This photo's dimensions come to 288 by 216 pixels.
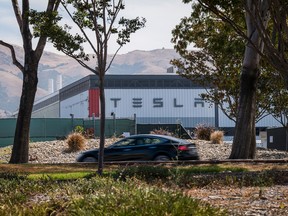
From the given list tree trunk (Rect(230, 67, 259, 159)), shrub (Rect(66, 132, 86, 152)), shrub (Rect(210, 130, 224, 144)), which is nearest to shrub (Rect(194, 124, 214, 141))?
shrub (Rect(210, 130, 224, 144))

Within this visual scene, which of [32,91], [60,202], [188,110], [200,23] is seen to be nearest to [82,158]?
[32,91]

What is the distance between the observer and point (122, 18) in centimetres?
1762

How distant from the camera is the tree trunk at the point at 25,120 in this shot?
24656mm

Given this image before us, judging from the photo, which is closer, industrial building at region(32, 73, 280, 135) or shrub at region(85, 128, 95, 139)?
shrub at region(85, 128, 95, 139)

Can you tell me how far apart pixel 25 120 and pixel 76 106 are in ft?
264

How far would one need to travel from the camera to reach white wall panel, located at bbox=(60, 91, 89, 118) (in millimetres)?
97812

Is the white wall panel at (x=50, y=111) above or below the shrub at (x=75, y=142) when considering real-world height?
above

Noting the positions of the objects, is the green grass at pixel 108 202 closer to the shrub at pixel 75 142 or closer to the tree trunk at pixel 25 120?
the tree trunk at pixel 25 120

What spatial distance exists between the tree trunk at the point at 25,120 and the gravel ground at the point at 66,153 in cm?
620

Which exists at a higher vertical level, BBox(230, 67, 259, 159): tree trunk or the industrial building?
the industrial building

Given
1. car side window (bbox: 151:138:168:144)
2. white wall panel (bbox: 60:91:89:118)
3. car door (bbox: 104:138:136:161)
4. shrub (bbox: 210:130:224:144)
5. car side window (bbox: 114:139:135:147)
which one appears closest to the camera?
car side window (bbox: 151:138:168:144)

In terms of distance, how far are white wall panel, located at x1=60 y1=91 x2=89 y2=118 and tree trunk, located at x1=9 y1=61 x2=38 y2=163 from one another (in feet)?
230

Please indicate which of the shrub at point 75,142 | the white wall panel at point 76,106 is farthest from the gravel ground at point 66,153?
the white wall panel at point 76,106

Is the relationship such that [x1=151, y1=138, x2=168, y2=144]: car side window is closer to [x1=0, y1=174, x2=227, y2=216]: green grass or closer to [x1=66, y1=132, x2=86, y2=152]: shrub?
[x1=66, y1=132, x2=86, y2=152]: shrub
